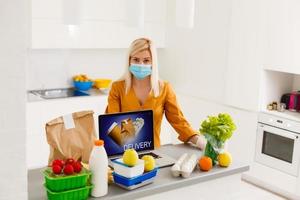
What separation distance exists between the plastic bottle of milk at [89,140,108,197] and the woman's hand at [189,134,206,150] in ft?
2.90

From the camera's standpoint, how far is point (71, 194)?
1.64m

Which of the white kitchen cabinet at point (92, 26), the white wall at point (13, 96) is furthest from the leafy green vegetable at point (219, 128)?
the white kitchen cabinet at point (92, 26)

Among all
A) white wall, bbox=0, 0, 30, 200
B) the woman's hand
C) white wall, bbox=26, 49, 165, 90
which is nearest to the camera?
white wall, bbox=0, 0, 30, 200

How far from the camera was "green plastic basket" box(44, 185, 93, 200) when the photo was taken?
1.62 m

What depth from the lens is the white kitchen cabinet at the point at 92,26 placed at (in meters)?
4.09

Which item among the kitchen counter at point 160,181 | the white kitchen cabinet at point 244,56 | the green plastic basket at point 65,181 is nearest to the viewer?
the green plastic basket at point 65,181

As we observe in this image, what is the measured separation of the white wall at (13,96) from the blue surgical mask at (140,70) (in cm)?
117

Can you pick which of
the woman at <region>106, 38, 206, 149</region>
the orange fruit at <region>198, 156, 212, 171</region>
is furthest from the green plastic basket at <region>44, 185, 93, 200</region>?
the woman at <region>106, 38, 206, 149</region>

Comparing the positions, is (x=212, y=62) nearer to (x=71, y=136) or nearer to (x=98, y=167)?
(x=71, y=136)

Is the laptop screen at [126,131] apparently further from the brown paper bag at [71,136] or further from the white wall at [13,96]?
the white wall at [13,96]

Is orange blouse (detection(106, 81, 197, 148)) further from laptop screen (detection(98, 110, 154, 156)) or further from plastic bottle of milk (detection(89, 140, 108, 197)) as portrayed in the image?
plastic bottle of milk (detection(89, 140, 108, 197))

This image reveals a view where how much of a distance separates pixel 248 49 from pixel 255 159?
1131 mm

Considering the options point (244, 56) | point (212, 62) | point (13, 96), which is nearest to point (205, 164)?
point (13, 96)

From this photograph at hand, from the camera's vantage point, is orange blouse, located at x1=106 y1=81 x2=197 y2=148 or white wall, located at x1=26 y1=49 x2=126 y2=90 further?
white wall, located at x1=26 y1=49 x2=126 y2=90
